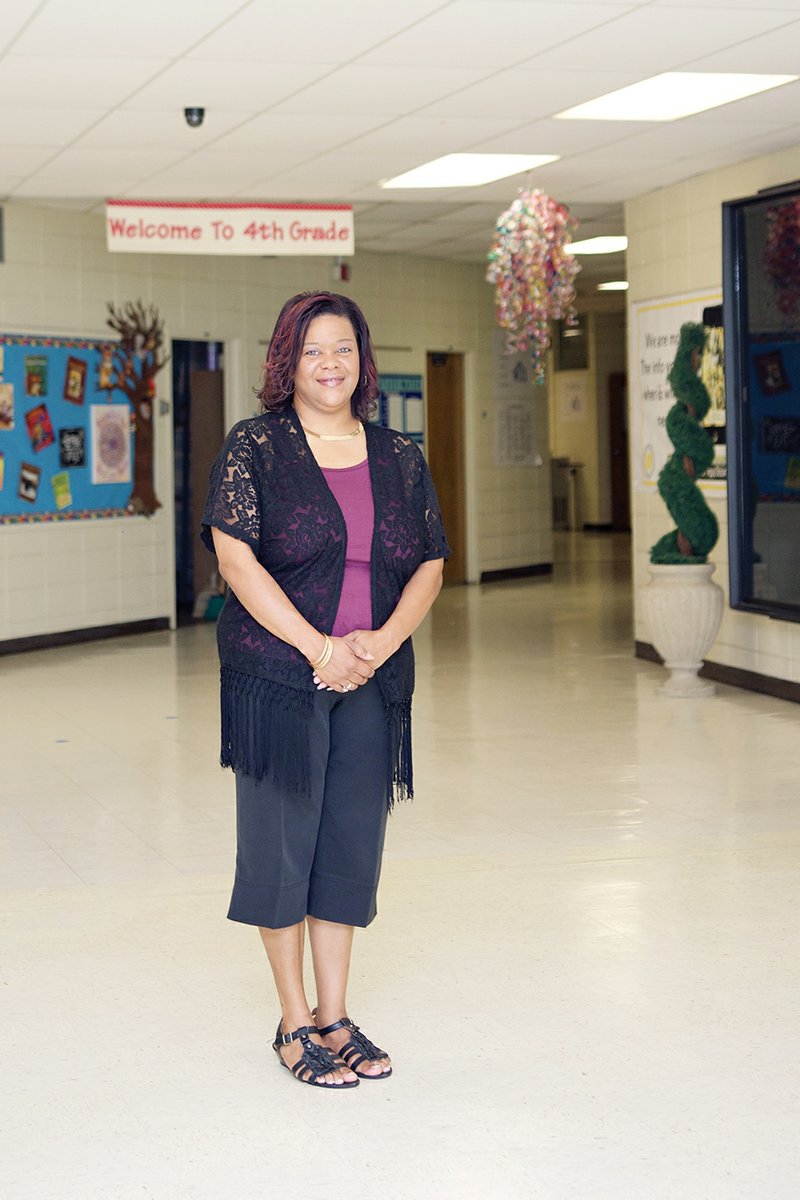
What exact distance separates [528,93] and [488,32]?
1058mm

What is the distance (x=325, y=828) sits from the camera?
323 centimetres

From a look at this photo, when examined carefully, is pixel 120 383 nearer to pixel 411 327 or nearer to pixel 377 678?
pixel 411 327

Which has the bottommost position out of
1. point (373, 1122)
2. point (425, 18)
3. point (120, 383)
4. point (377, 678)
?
point (373, 1122)

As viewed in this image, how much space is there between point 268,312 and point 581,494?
10.5m

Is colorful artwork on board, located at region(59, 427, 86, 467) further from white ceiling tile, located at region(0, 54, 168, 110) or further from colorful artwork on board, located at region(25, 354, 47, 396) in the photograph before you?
white ceiling tile, located at region(0, 54, 168, 110)

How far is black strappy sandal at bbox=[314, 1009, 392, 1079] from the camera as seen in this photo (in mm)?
3178

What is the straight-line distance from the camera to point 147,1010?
11.8 ft

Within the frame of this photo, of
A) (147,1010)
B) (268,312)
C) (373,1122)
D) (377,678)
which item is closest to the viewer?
(373,1122)

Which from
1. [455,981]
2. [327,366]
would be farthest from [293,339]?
[455,981]

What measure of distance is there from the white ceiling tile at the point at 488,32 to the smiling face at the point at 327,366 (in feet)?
8.62

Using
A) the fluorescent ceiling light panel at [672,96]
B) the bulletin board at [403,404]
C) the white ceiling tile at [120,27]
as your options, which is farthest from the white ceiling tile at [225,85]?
the bulletin board at [403,404]

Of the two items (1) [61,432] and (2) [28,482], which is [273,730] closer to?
(2) [28,482]

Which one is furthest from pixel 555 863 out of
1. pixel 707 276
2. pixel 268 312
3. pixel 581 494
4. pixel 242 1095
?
pixel 581 494

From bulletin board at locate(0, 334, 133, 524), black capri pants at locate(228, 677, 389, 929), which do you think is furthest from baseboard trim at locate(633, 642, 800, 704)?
black capri pants at locate(228, 677, 389, 929)
